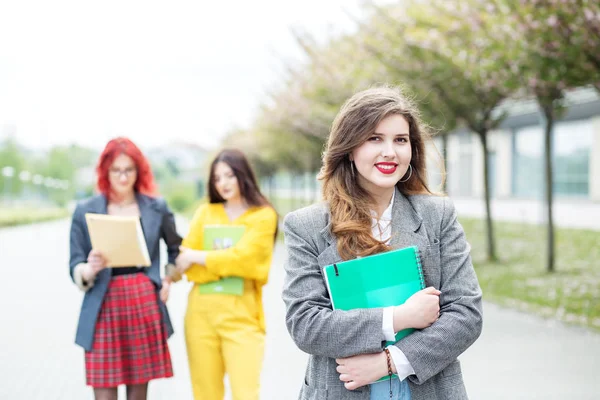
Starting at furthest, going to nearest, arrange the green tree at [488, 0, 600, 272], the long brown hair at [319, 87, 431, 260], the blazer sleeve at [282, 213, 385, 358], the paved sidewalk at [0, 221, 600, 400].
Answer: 1. the green tree at [488, 0, 600, 272]
2. the paved sidewalk at [0, 221, 600, 400]
3. the long brown hair at [319, 87, 431, 260]
4. the blazer sleeve at [282, 213, 385, 358]

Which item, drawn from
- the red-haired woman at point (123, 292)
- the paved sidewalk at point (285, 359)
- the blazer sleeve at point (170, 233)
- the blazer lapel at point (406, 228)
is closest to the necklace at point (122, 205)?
the red-haired woman at point (123, 292)

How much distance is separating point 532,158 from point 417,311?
43127 mm

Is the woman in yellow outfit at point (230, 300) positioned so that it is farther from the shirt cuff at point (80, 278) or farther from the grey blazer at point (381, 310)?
the grey blazer at point (381, 310)

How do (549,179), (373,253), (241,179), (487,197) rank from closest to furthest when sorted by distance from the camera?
(373,253)
(241,179)
(549,179)
(487,197)

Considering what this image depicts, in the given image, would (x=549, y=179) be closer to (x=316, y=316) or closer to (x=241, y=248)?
(x=241, y=248)

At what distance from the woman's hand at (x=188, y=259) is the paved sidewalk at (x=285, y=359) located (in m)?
1.89

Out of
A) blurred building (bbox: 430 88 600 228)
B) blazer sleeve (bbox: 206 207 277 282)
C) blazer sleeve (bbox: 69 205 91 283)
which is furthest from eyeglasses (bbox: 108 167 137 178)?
blurred building (bbox: 430 88 600 228)

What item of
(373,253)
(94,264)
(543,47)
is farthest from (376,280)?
(543,47)

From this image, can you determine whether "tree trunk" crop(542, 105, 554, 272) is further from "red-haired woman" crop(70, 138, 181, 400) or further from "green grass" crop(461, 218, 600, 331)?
"red-haired woman" crop(70, 138, 181, 400)

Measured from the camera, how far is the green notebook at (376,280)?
215 centimetres

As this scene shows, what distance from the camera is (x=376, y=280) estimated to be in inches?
85.1

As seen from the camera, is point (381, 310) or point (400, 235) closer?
point (381, 310)

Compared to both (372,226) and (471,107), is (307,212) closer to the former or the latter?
(372,226)

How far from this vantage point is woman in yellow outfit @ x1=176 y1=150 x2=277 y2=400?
13.4 feet
